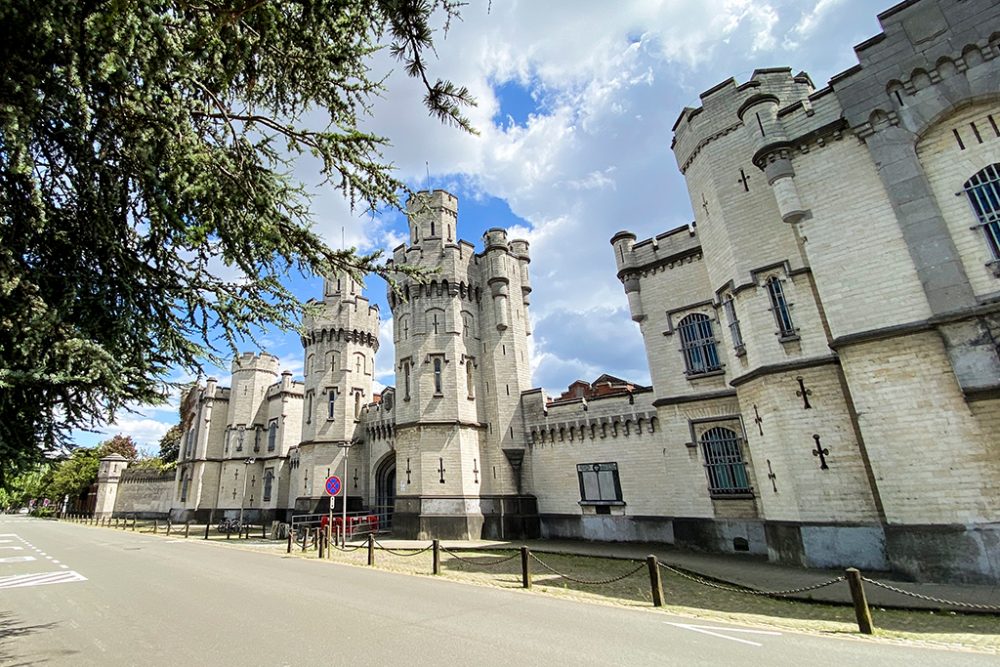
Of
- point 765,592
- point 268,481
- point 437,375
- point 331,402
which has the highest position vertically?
point 331,402

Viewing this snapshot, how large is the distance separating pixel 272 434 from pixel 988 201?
39.8m

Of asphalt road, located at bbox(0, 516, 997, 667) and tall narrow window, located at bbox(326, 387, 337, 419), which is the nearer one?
asphalt road, located at bbox(0, 516, 997, 667)

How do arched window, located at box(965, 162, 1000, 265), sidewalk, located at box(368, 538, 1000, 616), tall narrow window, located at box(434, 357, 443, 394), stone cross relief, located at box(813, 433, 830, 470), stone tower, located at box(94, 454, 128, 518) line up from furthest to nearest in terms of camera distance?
1. stone tower, located at box(94, 454, 128, 518)
2. tall narrow window, located at box(434, 357, 443, 394)
3. stone cross relief, located at box(813, 433, 830, 470)
4. arched window, located at box(965, 162, 1000, 265)
5. sidewalk, located at box(368, 538, 1000, 616)

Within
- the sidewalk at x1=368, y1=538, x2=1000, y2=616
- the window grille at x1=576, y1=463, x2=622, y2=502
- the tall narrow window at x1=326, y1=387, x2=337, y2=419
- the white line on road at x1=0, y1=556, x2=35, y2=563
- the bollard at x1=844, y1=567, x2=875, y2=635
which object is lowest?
the sidewalk at x1=368, y1=538, x2=1000, y2=616

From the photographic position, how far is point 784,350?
12500 mm

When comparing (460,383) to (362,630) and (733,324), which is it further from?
(362,630)

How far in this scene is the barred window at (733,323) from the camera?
14.0m

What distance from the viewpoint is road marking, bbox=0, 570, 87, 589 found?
11896 mm

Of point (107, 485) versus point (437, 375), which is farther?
point (107, 485)

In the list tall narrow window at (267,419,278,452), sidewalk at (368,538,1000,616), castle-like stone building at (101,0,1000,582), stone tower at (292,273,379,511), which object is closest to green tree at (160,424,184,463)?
tall narrow window at (267,419,278,452)

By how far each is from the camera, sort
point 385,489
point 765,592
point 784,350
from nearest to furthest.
→ 1. point 765,592
2. point 784,350
3. point 385,489

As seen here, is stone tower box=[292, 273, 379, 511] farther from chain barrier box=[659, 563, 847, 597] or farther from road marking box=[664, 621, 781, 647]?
road marking box=[664, 621, 781, 647]

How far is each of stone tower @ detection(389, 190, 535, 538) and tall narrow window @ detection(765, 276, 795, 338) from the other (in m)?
12.2

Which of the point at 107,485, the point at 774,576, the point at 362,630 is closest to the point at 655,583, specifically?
the point at 774,576
